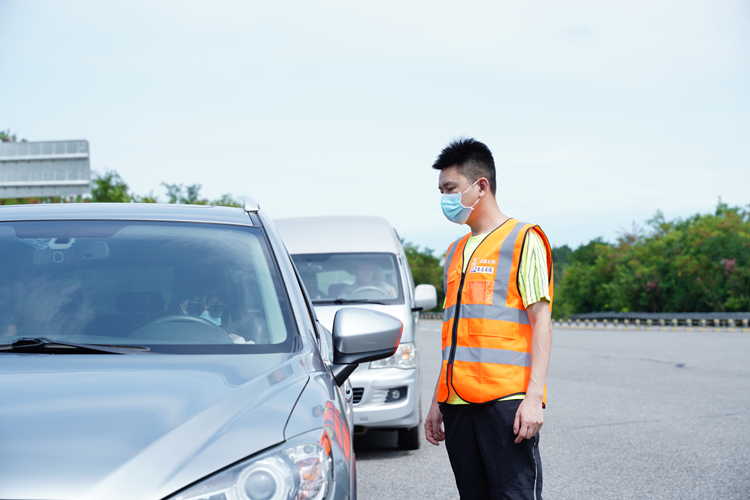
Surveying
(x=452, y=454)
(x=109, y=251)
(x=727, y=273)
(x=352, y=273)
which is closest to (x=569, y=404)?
(x=352, y=273)

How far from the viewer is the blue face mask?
11.3 ft

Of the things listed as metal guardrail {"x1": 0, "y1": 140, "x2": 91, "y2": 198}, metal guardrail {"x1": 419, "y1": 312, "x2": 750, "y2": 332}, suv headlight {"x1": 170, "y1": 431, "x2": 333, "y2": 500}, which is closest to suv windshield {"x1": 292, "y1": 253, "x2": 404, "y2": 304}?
suv headlight {"x1": 170, "y1": 431, "x2": 333, "y2": 500}

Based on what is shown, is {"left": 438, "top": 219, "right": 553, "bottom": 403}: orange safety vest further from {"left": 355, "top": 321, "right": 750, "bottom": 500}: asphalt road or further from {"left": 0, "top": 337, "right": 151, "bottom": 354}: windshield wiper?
{"left": 355, "top": 321, "right": 750, "bottom": 500}: asphalt road

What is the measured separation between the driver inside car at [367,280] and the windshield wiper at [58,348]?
16.5 ft

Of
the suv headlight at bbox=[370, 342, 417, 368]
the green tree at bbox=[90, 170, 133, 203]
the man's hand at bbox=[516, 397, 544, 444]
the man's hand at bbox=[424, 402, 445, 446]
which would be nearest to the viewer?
the man's hand at bbox=[516, 397, 544, 444]

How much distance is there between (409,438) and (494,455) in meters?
4.05

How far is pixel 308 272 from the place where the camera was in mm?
7672

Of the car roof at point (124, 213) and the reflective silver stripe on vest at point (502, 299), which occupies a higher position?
the car roof at point (124, 213)

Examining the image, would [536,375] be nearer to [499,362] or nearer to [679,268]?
[499,362]

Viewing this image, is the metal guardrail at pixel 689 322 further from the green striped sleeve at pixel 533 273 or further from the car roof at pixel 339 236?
the green striped sleeve at pixel 533 273

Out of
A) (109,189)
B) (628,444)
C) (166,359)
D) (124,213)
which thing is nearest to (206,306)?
(166,359)

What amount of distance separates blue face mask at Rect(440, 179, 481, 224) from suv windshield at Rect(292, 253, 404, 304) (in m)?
3.70

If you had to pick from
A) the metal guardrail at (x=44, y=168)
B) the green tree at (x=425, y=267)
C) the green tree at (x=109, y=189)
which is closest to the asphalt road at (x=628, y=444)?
the metal guardrail at (x=44, y=168)

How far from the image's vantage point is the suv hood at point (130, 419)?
1693 millimetres
